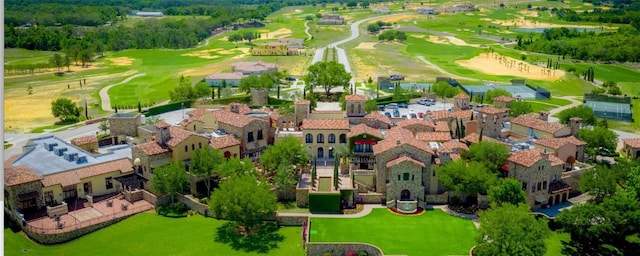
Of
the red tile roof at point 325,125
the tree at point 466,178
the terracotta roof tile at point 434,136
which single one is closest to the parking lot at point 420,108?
the terracotta roof tile at point 434,136

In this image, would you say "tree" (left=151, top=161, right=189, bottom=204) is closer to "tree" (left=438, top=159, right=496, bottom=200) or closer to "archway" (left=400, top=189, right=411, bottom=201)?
"archway" (left=400, top=189, right=411, bottom=201)

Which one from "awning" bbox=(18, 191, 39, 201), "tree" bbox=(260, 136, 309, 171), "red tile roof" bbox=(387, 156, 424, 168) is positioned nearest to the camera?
"awning" bbox=(18, 191, 39, 201)

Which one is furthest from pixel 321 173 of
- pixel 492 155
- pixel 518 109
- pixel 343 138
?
pixel 518 109

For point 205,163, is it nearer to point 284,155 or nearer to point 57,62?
point 284,155

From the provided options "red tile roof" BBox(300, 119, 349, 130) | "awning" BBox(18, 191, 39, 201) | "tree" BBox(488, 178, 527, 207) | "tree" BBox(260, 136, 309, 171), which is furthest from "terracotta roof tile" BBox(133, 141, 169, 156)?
"tree" BBox(488, 178, 527, 207)

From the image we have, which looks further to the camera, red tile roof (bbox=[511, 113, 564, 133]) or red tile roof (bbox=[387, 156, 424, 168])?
red tile roof (bbox=[511, 113, 564, 133])

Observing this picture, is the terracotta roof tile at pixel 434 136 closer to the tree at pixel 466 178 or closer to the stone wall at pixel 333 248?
the tree at pixel 466 178

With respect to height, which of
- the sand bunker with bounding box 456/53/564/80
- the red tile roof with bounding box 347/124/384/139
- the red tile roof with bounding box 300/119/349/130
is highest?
the sand bunker with bounding box 456/53/564/80

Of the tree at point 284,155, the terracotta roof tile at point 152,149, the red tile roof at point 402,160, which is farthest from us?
the tree at point 284,155

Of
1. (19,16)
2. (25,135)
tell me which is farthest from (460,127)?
(19,16)
